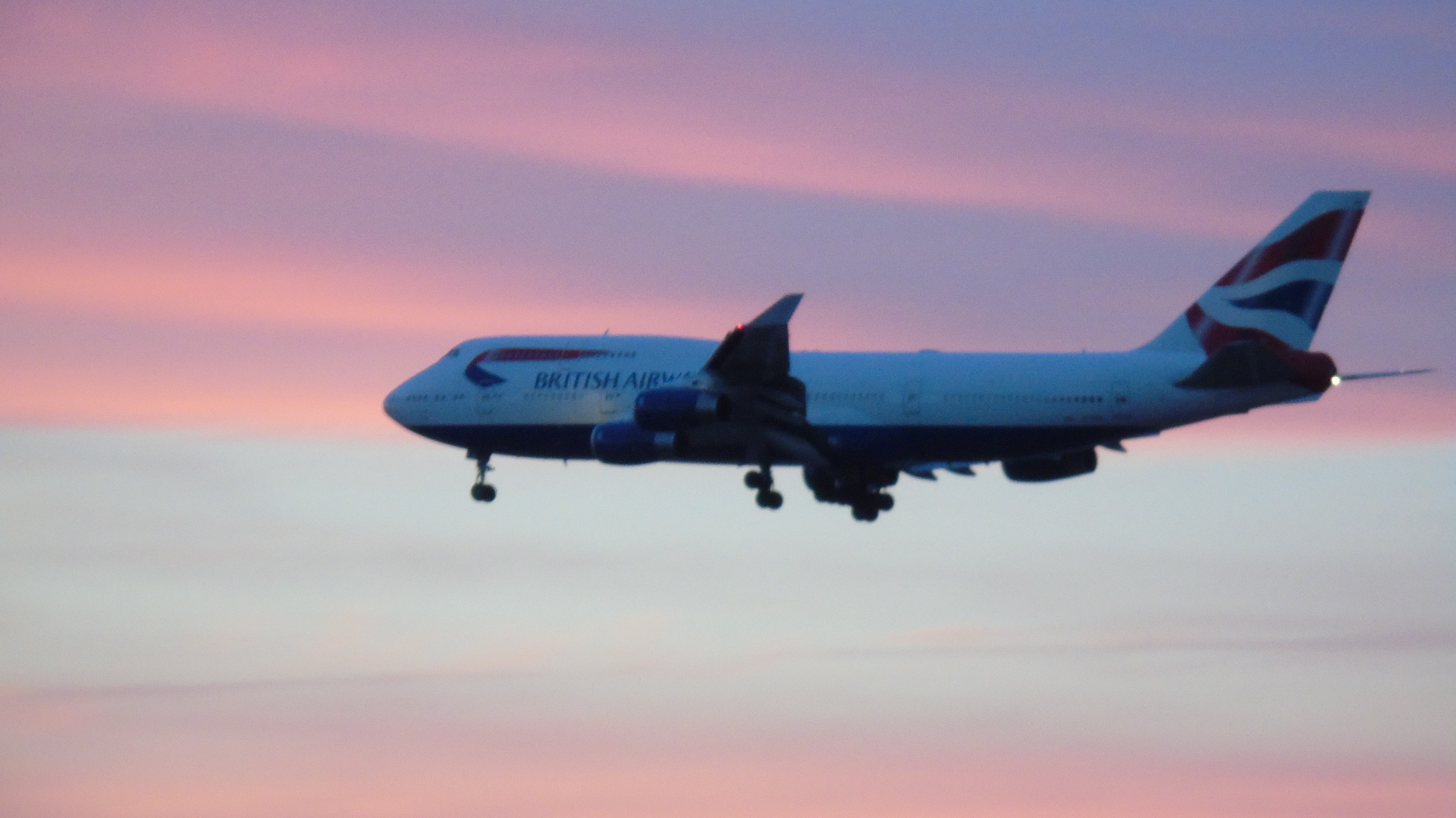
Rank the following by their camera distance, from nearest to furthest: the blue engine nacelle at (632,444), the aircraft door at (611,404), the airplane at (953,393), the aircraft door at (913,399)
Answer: the airplane at (953,393) → the aircraft door at (913,399) → the blue engine nacelle at (632,444) → the aircraft door at (611,404)

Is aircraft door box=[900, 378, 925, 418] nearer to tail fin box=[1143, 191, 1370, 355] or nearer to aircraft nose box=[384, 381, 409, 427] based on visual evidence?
tail fin box=[1143, 191, 1370, 355]

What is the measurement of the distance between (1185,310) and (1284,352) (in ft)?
15.6

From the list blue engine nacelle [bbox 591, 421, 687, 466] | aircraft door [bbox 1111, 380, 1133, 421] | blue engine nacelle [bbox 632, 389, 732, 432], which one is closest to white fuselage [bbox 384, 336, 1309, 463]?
aircraft door [bbox 1111, 380, 1133, 421]

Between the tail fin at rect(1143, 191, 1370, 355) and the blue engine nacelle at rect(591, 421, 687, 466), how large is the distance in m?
13.8

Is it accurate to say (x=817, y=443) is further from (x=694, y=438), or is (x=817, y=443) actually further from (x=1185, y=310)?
(x=1185, y=310)

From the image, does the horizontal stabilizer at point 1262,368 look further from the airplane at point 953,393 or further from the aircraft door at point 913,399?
the aircraft door at point 913,399

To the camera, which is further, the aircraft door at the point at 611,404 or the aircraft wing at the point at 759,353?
the aircraft door at the point at 611,404

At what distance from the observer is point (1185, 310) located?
56.2 m

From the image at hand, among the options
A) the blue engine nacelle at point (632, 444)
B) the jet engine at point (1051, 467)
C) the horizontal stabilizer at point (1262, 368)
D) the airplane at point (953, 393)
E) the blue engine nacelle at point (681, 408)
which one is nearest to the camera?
the horizontal stabilizer at point (1262, 368)

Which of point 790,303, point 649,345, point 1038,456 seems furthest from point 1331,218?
point 649,345

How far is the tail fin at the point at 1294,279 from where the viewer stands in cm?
5444

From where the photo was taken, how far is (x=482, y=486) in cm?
6575

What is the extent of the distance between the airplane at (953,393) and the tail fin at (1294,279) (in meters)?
0.04

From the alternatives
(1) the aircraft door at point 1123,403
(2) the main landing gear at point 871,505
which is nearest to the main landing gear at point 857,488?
(2) the main landing gear at point 871,505
